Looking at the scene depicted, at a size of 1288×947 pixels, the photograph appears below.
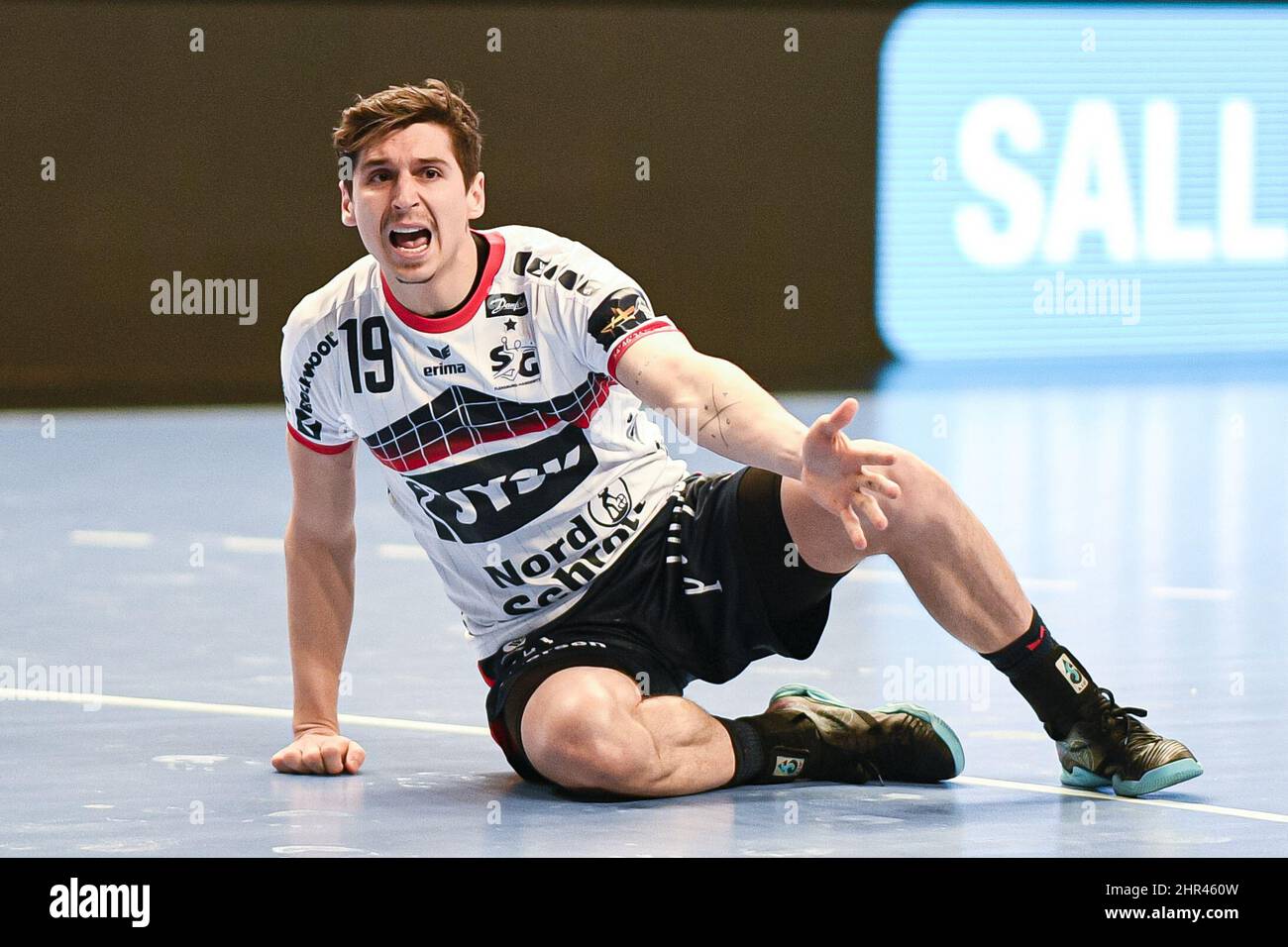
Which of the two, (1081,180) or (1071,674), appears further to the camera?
(1081,180)

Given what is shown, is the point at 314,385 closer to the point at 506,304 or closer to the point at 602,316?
the point at 506,304

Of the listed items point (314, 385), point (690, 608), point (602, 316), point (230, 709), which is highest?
point (602, 316)

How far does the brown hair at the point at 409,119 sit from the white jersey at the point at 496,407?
0.20 metres

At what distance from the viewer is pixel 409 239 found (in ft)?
12.5

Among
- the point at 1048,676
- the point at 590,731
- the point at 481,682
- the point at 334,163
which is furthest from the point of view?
the point at 334,163

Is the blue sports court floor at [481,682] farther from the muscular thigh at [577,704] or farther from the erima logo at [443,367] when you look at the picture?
the erima logo at [443,367]

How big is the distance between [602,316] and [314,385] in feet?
2.07

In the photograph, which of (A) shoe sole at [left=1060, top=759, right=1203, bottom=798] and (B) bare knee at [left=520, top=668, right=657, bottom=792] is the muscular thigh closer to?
(B) bare knee at [left=520, top=668, right=657, bottom=792]

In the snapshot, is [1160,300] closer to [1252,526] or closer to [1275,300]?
[1275,300]

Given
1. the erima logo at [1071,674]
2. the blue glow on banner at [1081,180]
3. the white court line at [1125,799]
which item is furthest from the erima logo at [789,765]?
the blue glow on banner at [1081,180]

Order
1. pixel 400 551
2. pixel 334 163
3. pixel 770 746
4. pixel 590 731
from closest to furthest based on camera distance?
A: pixel 590 731 → pixel 770 746 → pixel 400 551 → pixel 334 163

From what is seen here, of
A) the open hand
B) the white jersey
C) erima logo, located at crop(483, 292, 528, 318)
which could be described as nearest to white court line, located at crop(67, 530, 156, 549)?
the white jersey

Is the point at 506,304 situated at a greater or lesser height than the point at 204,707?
greater

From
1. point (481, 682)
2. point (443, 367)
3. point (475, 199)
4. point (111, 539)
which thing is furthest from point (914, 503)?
point (111, 539)
